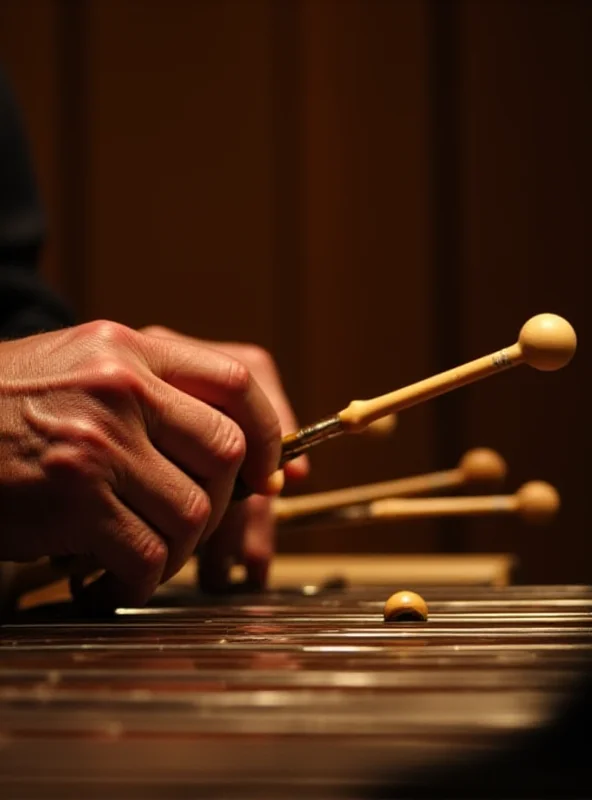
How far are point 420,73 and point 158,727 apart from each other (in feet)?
6.29

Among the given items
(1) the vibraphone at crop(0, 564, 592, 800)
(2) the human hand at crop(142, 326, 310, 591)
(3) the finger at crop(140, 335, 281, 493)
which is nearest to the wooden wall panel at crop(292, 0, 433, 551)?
(2) the human hand at crop(142, 326, 310, 591)

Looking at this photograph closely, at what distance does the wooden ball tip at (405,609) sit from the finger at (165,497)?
0.14m

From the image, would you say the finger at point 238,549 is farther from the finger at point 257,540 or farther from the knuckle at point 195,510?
the knuckle at point 195,510

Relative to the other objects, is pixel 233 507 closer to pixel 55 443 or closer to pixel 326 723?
pixel 55 443

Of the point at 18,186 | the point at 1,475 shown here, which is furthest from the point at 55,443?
the point at 18,186

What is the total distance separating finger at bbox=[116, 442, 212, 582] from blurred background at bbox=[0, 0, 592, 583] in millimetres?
1410

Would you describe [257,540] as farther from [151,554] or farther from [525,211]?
[525,211]

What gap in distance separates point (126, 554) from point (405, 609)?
17 centimetres

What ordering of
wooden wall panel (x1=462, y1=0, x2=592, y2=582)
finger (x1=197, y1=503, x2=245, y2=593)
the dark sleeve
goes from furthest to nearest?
wooden wall panel (x1=462, y1=0, x2=592, y2=582) < the dark sleeve < finger (x1=197, y1=503, x2=245, y2=593)

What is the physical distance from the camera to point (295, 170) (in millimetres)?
2180

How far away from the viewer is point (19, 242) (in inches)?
60.5

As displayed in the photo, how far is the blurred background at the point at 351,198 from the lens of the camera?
83.1 inches

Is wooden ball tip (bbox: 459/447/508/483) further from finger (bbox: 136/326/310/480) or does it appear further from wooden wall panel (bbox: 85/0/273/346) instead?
wooden wall panel (bbox: 85/0/273/346)

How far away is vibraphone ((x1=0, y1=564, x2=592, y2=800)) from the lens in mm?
323
